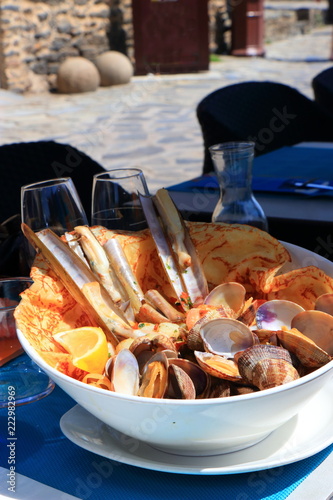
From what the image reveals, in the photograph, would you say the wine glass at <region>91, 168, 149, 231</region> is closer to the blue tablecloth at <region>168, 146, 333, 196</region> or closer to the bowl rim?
the bowl rim

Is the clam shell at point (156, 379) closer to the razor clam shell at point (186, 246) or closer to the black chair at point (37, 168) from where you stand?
the razor clam shell at point (186, 246)

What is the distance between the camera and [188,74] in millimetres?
11492

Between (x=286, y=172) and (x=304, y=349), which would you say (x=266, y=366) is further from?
(x=286, y=172)

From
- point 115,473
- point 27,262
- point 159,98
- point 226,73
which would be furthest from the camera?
point 226,73

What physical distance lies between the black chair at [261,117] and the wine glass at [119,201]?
1.56 m

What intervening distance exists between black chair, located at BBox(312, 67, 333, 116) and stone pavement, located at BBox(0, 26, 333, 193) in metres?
1.57

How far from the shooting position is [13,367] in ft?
2.96

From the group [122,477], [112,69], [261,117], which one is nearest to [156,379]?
[122,477]

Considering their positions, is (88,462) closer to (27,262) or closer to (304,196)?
(27,262)

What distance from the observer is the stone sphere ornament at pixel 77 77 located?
977cm

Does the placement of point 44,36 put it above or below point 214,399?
below

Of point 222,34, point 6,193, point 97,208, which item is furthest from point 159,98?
point 97,208

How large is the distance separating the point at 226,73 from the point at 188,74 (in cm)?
73

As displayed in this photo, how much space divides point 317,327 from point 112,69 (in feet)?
33.1
